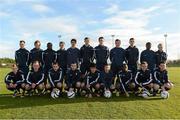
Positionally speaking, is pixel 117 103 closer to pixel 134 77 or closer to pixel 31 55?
pixel 134 77

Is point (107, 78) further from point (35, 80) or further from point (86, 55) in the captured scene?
point (35, 80)

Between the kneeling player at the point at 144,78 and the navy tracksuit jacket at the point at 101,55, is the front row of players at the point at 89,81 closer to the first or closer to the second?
the kneeling player at the point at 144,78

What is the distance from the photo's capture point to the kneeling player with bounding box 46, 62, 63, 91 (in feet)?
49.1

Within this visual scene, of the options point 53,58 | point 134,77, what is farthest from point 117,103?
point 53,58

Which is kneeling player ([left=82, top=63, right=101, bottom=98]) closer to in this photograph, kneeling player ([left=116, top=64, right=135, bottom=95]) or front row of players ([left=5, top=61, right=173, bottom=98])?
front row of players ([left=5, top=61, right=173, bottom=98])

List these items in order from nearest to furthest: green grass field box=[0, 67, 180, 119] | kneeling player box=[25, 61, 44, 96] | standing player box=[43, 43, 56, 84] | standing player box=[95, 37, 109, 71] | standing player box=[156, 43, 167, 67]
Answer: green grass field box=[0, 67, 180, 119], kneeling player box=[25, 61, 44, 96], standing player box=[43, 43, 56, 84], standing player box=[95, 37, 109, 71], standing player box=[156, 43, 167, 67]

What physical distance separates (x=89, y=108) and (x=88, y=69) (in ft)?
11.0

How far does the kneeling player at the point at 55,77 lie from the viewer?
49.1 ft

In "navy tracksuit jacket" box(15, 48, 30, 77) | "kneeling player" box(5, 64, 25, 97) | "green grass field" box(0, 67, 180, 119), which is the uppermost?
"navy tracksuit jacket" box(15, 48, 30, 77)

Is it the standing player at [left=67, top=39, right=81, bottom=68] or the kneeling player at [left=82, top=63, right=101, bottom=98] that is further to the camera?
the standing player at [left=67, top=39, right=81, bottom=68]

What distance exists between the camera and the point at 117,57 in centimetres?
1591

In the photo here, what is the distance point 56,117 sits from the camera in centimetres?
1200

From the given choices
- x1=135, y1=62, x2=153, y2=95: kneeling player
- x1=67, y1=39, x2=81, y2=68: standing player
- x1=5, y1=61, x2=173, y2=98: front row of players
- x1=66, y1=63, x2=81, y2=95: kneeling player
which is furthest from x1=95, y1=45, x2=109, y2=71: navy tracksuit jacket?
x1=135, y1=62, x2=153, y2=95: kneeling player

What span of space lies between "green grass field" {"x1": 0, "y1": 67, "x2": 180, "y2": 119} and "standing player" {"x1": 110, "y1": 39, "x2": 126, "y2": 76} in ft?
5.43
